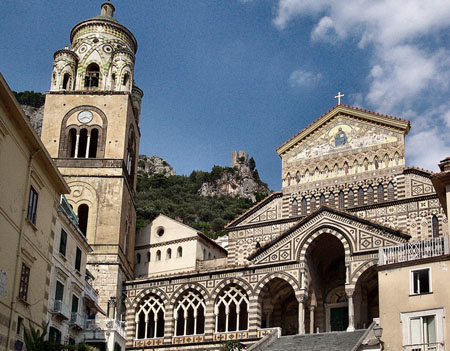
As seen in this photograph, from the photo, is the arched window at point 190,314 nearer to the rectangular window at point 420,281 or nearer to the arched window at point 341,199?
the arched window at point 341,199

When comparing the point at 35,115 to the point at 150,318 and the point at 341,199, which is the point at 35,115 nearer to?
the point at 150,318

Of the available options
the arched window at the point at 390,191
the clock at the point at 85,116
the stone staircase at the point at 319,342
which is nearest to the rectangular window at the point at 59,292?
the stone staircase at the point at 319,342

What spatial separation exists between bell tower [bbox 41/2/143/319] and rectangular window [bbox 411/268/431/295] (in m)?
20.5

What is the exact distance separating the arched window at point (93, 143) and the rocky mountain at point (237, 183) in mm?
61603

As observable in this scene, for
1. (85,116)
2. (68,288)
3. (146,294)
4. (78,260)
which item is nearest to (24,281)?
(68,288)

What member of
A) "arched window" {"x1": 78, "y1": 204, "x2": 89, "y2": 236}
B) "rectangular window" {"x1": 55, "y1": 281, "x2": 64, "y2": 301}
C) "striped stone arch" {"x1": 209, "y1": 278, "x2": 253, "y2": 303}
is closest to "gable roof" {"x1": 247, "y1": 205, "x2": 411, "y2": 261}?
"striped stone arch" {"x1": 209, "y1": 278, "x2": 253, "y2": 303}

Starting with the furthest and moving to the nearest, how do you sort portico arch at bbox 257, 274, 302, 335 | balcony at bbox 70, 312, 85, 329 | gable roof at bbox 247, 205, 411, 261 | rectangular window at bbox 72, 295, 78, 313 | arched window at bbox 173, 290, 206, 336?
arched window at bbox 173, 290, 206, 336, portico arch at bbox 257, 274, 302, 335, gable roof at bbox 247, 205, 411, 261, rectangular window at bbox 72, 295, 78, 313, balcony at bbox 70, 312, 85, 329

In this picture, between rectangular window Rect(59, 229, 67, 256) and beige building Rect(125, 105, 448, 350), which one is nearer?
rectangular window Rect(59, 229, 67, 256)

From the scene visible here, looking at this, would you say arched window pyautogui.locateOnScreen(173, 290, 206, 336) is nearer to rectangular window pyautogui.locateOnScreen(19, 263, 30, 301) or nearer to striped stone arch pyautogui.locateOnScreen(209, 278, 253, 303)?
striped stone arch pyautogui.locateOnScreen(209, 278, 253, 303)

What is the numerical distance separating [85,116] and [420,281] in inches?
1131

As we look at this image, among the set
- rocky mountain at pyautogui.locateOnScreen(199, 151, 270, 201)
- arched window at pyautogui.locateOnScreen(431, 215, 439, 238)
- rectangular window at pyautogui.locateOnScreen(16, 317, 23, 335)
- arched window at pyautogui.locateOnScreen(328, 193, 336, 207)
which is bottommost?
rectangular window at pyautogui.locateOnScreen(16, 317, 23, 335)

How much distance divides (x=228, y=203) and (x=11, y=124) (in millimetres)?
82576

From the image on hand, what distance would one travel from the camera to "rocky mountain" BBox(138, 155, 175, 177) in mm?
119250

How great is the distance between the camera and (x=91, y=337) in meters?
31.5
